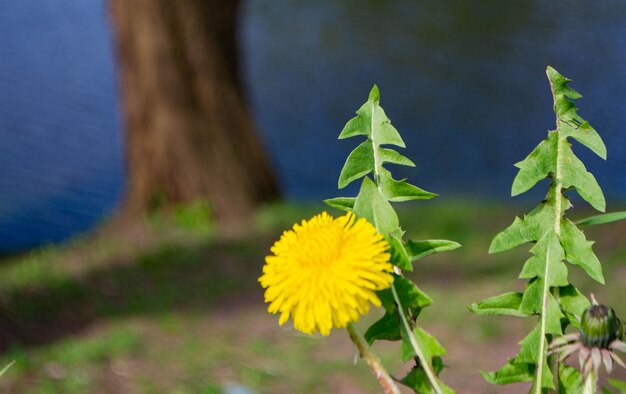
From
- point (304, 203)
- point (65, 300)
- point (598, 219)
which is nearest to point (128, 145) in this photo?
point (304, 203)

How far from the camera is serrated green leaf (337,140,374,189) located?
1363 millimetres

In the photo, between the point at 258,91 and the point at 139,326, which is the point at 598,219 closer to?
the point at 139,326

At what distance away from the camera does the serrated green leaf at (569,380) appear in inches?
48.2

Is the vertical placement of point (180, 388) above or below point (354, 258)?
above

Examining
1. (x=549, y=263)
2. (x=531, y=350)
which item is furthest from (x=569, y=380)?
(x=549, y=263)

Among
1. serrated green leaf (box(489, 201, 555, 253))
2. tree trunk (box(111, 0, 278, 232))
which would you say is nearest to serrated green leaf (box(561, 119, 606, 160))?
serrated green leaf (box(489, 201, 555, 253))

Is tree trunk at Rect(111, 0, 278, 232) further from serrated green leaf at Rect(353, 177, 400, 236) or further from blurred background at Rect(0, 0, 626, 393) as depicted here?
serrated green leaf at Rect(353, 177, 400, 236)

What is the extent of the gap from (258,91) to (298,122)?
63 centimetres

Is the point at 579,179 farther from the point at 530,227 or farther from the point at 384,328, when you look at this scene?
the point at 384,328

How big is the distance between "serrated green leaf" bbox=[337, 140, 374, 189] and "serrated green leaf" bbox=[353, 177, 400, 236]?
0.30 ft

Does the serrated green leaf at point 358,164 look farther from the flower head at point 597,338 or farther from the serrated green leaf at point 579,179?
the flower head at point 597,338

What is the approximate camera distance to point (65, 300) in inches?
194

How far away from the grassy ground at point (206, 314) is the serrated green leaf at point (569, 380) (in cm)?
227

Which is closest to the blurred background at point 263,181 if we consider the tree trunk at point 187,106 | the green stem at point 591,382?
the tree trunk at point 187,106
